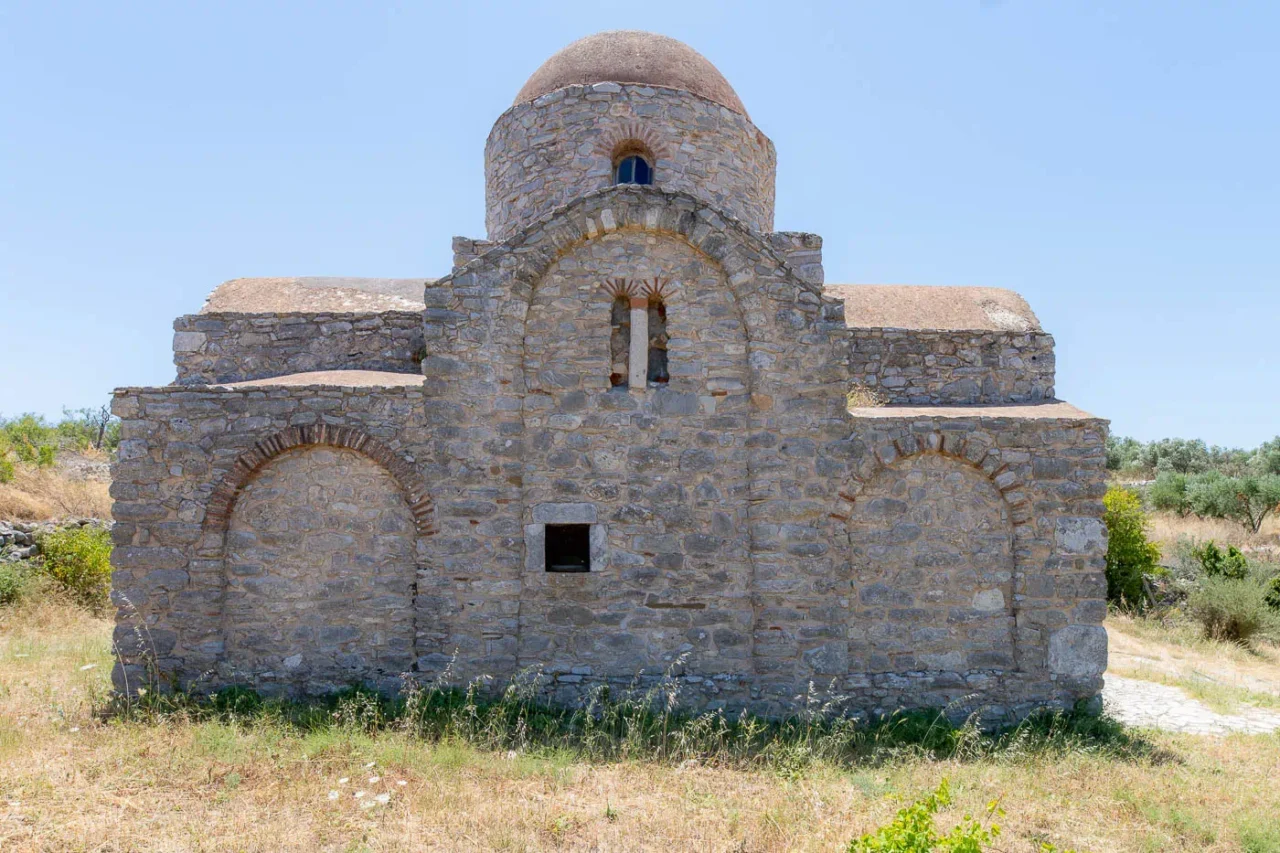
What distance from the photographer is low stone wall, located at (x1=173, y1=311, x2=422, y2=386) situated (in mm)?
8781

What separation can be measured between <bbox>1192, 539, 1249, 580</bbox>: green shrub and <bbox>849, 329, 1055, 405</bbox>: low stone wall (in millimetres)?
8108

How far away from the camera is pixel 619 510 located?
743cm

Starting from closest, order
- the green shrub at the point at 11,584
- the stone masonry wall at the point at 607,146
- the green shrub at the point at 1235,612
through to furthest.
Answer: the stone masonry wall at the point at 607,146
the green shrub at the point at 11,584
the green shrub at the point at 1235,612

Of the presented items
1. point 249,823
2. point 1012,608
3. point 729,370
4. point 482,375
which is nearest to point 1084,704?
point 1012,608

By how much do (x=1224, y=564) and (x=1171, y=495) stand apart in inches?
467

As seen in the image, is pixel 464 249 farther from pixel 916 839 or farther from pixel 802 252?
pixel 916 839

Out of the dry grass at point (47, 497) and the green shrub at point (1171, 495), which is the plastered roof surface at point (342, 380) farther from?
the green shrub at point (1171, 495)

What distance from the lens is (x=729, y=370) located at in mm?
7582

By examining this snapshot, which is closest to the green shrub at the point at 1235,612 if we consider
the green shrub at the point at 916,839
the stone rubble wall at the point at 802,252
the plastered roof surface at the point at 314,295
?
the stone rubble wall at the point at 802,252

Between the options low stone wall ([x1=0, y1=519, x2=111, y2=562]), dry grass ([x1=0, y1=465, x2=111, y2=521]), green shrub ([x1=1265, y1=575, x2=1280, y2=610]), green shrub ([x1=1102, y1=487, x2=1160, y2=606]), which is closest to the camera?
low stone wall ([x1=0, y1=519, x2=111, y2=562])

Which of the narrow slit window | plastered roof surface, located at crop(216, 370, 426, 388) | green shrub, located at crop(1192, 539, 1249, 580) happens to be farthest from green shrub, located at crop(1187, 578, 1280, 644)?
plastered roof surface, located at crop(216, 370, 426, 388)

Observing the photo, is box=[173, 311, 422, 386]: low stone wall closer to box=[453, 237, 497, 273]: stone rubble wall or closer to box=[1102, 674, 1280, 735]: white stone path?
box=[453, 237, 497, 273]: stone rubble wall

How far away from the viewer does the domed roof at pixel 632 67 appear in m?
10.2

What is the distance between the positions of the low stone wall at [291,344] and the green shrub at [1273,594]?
14.9 meters
